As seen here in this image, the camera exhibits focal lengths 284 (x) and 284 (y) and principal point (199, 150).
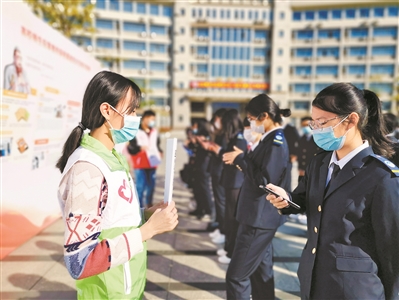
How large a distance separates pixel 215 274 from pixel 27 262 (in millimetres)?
2352

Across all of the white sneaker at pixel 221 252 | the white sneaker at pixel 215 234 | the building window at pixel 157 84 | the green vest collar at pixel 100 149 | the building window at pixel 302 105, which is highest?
the building window at pixel 157 84

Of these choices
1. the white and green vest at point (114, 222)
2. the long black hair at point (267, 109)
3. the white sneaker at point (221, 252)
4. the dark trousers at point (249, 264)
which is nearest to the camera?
the white and green vest at point (114, 222)

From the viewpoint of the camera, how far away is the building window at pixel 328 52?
3884 cm

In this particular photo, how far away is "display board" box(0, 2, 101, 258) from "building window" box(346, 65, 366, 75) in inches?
1630

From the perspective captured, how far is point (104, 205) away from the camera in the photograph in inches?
49.3

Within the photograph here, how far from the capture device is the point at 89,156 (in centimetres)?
125

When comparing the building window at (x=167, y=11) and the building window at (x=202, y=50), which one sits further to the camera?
the building window at (x=202, y=50)

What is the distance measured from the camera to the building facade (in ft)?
125

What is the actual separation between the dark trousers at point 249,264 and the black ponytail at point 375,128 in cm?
116

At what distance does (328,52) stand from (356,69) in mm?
4386

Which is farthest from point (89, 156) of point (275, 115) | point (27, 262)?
point (27, 262)

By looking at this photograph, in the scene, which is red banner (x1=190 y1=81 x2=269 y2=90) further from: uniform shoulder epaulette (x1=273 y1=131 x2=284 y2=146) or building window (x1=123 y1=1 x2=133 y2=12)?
uniform shoulder epaulette (x1=273 y1=131 x2=284 y2=146)

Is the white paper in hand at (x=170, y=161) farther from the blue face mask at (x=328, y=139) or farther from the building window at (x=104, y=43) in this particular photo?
the building window at (x=104, y=43)

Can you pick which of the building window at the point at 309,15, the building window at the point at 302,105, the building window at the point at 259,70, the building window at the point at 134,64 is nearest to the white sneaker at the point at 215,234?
the building window at the point at 134,64
